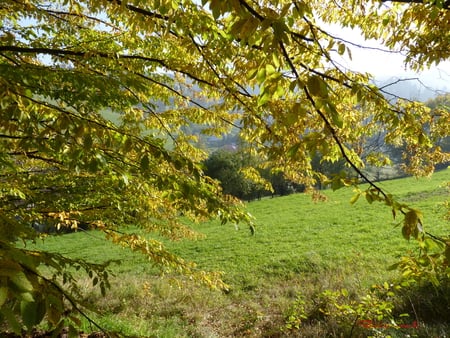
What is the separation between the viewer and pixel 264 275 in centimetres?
1245

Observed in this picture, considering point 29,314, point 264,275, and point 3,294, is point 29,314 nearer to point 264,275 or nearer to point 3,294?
point 3,294

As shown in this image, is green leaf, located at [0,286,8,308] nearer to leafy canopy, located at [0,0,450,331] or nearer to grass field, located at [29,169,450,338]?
leafy canopy, located at [0,0,450,331]

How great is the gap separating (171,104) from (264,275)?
369 inches

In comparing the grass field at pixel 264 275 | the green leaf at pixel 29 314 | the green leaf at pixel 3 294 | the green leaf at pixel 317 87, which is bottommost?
the grass field at pixel 264 275

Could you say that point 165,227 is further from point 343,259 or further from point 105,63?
point 343,259

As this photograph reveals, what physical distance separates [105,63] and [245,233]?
61.3 ft

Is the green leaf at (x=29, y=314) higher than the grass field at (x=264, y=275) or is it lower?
higher

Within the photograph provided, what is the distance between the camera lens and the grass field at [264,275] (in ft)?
25.6

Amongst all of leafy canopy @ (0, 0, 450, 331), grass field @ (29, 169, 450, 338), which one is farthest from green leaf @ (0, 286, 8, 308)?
grass field @ (29, 169, 450, 338)

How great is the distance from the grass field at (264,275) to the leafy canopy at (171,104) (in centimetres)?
94

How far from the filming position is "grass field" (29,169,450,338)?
780 centimetres

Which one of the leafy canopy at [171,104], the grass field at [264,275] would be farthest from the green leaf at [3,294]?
the grass field at [264,275]

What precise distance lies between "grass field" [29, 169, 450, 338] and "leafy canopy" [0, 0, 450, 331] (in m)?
0.94

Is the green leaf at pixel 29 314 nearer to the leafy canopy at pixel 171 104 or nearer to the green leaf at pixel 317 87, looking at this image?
the leafy canopy at pixel 171 104
